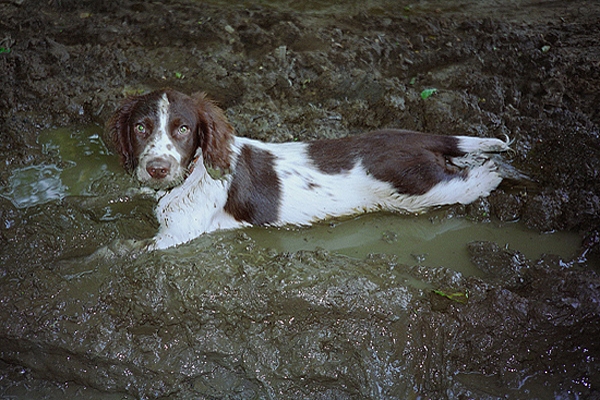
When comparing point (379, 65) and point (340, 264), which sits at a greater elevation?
point (379, 65)

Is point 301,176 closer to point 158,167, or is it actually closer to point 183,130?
point 183,130

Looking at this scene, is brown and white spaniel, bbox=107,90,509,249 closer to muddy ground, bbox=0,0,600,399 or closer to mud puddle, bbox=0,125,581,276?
mud puddle, bbox=0,125,581,276

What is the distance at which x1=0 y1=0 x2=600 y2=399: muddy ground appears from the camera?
319 cm

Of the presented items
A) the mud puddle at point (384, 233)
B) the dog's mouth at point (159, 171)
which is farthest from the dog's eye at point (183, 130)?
the mud puddle at point (384, 233)

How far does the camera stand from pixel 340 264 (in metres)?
3.64

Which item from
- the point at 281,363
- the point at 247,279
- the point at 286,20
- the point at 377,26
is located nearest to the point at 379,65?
the point at 377,26

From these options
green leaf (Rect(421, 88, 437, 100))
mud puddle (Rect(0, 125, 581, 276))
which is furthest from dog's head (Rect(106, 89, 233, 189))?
green leaf (Rect(421, 88, 437, 100))

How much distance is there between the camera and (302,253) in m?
3.71

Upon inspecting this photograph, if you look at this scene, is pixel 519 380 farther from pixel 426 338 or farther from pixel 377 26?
pixel 377 26

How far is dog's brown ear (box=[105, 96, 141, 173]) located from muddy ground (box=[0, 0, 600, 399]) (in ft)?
2.20

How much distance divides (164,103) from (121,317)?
136 cm

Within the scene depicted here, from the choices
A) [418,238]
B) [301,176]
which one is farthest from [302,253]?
[418,238]

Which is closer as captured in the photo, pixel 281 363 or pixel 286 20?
pixel 281 363

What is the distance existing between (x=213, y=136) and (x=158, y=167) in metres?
0.47
